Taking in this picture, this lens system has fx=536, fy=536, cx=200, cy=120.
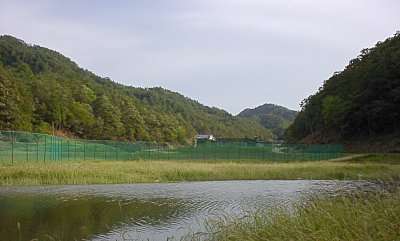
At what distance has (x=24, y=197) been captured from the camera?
23.5m

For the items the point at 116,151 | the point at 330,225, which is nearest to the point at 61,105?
the point at 116,151

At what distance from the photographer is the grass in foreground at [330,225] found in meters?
7.17

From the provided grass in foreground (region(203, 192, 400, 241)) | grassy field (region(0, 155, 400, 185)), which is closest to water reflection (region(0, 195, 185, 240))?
grass in foreground (region(203, 192, 400, 241))

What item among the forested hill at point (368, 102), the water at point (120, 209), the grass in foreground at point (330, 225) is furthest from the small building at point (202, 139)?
the grass in foreground at point (330, 225)

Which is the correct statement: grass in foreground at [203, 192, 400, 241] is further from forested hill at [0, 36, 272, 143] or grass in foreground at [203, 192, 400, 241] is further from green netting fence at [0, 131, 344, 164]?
forested hill at [0, 36, 272, 143]

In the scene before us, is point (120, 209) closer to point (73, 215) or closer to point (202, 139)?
point (73, 215)

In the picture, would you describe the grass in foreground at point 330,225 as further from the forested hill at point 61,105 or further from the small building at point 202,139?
the small building at point 202,139

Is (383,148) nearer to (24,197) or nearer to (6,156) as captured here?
(6,156)

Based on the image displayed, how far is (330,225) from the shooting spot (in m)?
7.98

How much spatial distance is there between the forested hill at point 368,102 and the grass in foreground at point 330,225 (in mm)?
68730

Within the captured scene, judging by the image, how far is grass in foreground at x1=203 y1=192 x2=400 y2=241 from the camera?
717cm

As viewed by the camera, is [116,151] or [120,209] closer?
[120,209]

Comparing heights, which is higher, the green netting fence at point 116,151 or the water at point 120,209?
the green netting fence at point 116,151

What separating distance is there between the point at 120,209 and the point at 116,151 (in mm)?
36836
